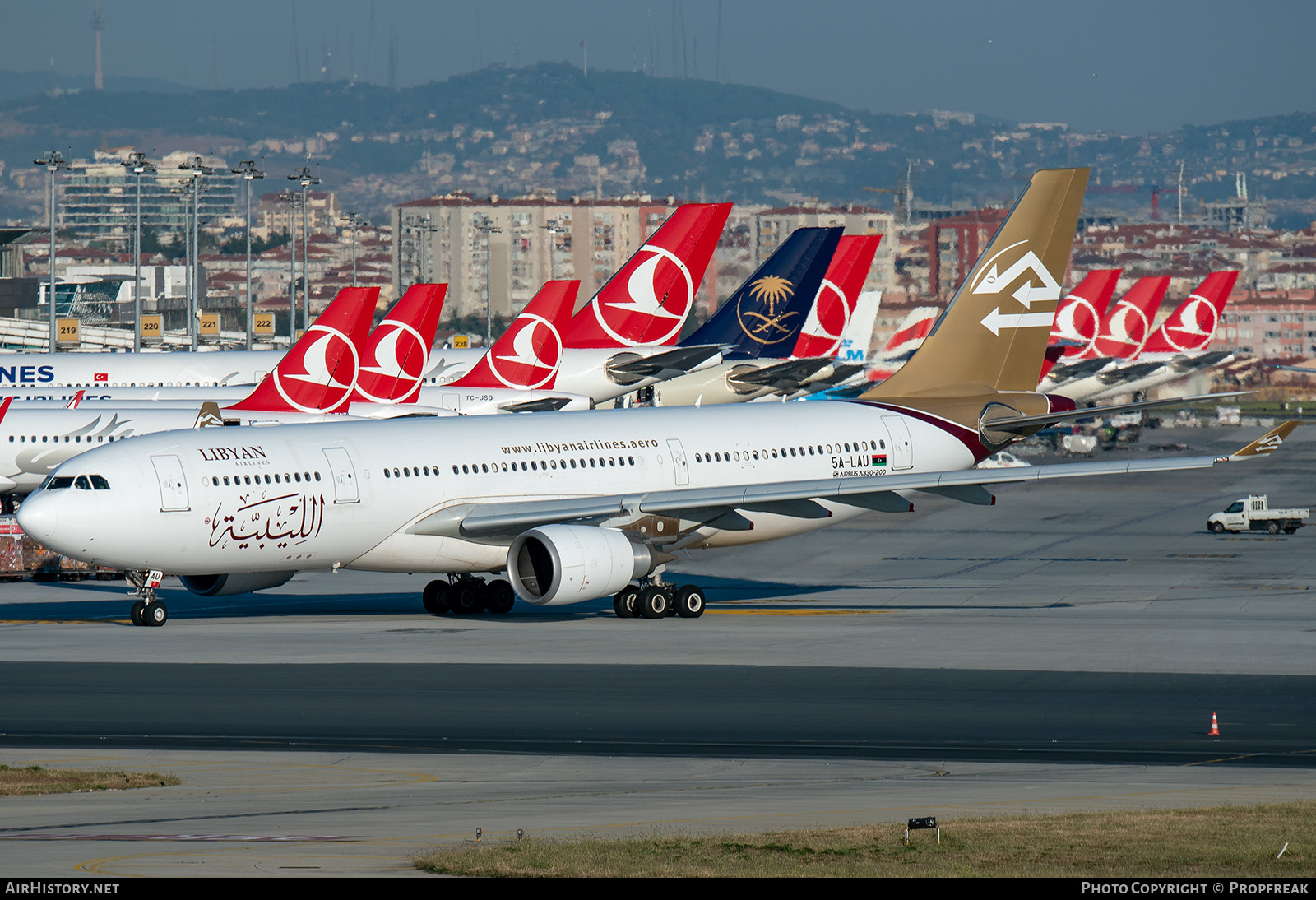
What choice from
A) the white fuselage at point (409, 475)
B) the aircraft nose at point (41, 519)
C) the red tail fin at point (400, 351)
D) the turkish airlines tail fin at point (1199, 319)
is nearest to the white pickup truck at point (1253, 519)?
the white fuselage at point (409, 475)

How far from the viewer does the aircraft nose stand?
109 feet

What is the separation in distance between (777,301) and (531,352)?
9325 millimetres

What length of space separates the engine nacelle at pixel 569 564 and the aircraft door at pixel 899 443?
29.0 feet

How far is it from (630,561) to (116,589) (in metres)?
16.1

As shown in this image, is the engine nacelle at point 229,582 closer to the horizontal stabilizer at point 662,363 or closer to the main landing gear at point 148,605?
the main landing gear at point 148,605

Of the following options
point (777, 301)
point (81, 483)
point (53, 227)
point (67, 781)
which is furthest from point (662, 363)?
point (67, 781)

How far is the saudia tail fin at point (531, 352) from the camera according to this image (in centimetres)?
6134

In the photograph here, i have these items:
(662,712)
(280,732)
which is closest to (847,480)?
(662,712)

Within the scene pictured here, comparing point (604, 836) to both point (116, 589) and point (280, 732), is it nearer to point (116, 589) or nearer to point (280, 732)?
point (280, 732)

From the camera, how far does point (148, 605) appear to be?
1398 inches

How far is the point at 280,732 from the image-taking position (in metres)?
23.5

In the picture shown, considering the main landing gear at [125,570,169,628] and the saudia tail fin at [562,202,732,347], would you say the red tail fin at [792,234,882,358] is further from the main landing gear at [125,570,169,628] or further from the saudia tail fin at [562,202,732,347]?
the main landing gear at [125,570,169,628]

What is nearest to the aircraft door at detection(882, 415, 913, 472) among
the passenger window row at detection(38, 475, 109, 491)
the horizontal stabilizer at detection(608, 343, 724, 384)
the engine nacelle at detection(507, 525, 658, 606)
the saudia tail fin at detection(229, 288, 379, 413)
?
the engine nacelle at detection(507, 525, 658, 606)

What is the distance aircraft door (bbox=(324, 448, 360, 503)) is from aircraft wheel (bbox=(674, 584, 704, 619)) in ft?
24.8
